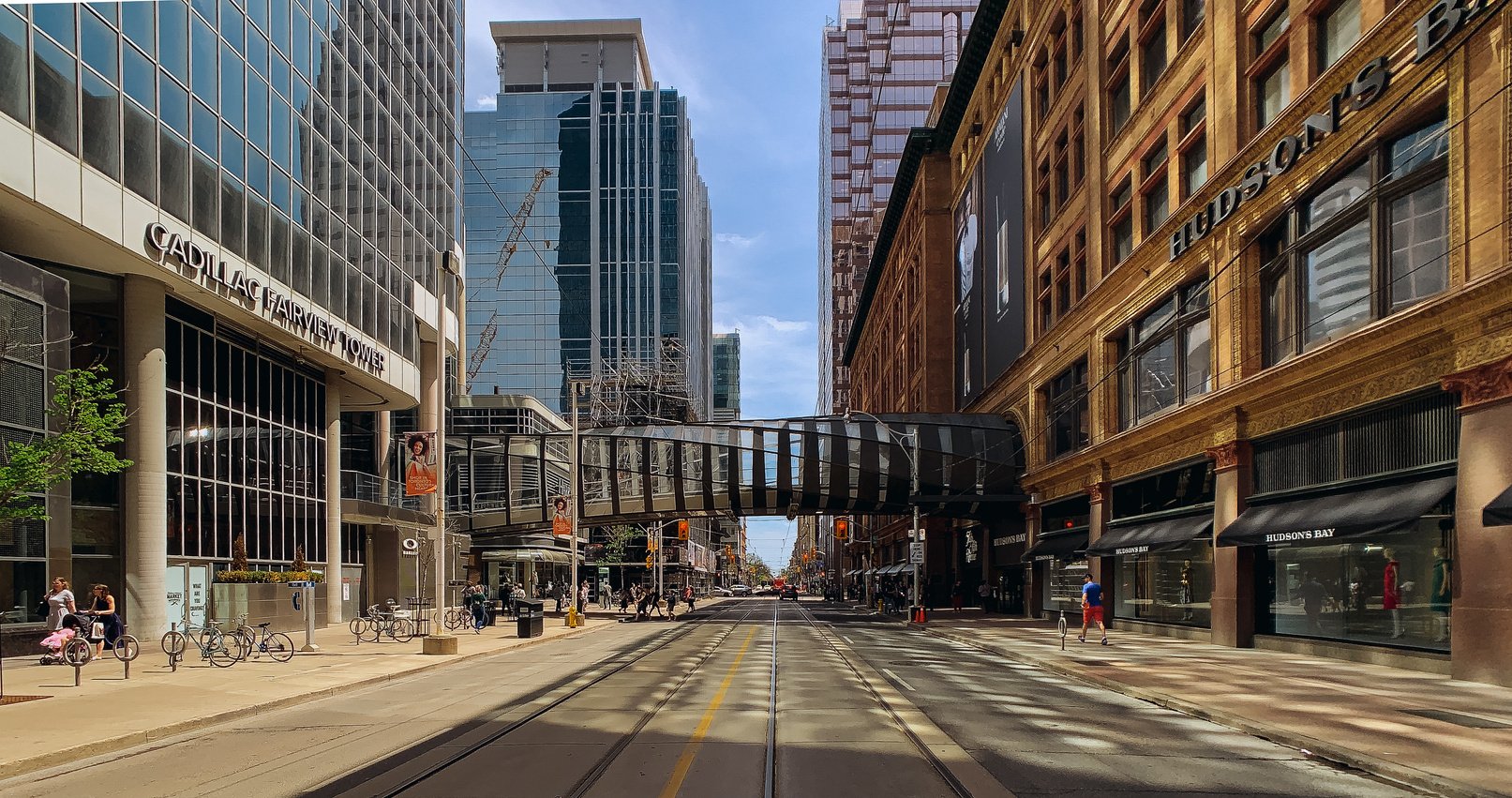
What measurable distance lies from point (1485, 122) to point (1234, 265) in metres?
10.2

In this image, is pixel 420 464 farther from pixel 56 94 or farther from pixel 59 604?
pixel 56 94

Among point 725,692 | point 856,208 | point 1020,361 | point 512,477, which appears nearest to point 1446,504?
point 725,692

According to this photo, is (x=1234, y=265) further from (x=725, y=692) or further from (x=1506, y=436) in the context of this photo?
(x=725, y=692)

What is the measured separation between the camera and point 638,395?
132125 mm

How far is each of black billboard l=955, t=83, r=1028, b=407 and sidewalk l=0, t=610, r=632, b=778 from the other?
105 ft

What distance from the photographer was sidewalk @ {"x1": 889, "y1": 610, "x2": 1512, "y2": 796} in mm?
11445

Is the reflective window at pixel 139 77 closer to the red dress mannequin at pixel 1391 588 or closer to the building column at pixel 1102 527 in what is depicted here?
the red dress mannequin at pixel 1391 588

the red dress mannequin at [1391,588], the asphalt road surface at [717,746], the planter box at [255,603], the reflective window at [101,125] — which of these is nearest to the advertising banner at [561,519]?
the planter box at [255,603]

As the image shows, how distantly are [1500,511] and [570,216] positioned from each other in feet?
550

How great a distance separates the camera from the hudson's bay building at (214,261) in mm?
25000

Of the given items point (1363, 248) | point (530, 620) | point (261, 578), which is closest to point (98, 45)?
point (261, 578)

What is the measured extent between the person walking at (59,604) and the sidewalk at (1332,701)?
20404 millimetres

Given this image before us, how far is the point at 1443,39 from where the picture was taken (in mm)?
19875

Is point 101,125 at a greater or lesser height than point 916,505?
greater
